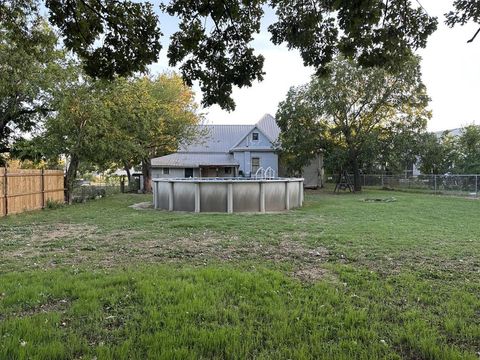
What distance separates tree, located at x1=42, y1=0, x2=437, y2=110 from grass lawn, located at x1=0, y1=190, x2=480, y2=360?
248 cm

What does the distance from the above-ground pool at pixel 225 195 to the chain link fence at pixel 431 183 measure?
46.9 ft

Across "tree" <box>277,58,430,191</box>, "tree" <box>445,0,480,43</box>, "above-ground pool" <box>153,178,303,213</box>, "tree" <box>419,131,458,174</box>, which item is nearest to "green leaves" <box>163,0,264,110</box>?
"tree" <box>445,0,480,43</box>

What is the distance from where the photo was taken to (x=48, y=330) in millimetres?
3357

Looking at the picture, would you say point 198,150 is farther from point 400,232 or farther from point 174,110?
point 400,232

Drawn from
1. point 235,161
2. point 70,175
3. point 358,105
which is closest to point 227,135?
point 235,161

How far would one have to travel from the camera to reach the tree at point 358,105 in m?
26.2

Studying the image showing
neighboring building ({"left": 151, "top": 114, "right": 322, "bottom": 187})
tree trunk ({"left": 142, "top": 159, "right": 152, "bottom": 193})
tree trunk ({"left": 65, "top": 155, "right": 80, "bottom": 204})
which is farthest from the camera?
neighboring building ({"left": 151, "top": 114, "right": 322, "bottom": 187})

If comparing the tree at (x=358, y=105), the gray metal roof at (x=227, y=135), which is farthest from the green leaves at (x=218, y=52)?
the gray metal roof at (x=227, y=135)

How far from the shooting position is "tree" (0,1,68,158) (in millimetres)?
6271

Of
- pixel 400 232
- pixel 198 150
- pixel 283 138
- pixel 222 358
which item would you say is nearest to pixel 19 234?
pixel 222 358

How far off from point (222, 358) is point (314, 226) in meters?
7.75

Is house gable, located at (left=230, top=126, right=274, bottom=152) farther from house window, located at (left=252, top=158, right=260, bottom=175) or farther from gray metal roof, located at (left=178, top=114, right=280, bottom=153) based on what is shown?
house window, located at (left=252, top=158, right=260, bottom=175)

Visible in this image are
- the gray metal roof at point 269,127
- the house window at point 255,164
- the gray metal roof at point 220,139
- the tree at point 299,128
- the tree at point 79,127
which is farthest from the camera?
the gray metal roof at point 220,139

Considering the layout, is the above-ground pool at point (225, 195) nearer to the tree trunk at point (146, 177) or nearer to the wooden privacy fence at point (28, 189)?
the wooden privacy fence at point (28, 189)
